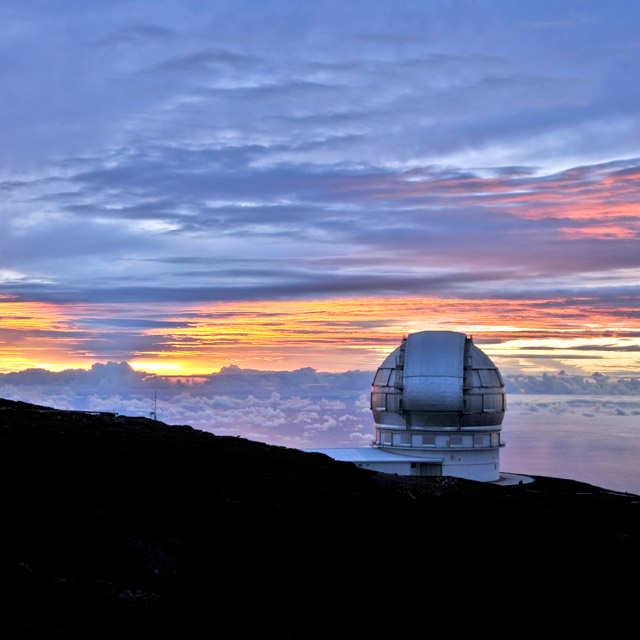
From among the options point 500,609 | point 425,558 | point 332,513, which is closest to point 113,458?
point 332,513

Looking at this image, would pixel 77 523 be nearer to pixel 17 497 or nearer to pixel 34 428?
pixel 17 497

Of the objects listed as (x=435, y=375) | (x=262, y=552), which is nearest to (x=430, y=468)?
(x=435, y=375)

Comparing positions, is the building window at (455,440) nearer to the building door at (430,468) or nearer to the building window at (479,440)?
the building window at (479,440)

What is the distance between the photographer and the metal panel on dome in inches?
2031

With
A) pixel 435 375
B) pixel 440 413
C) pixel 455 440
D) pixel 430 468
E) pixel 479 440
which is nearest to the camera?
pixel 440 413

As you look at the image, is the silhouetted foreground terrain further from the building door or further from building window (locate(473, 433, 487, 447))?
building window (locate(473, 433, 487, 447))

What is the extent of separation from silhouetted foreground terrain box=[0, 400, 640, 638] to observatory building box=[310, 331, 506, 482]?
2120 cm

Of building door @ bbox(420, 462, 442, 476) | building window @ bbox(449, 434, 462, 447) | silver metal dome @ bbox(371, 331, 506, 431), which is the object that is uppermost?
silver metal dome @ bbox(371, 331, 506, 431)

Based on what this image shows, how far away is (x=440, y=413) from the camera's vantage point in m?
51.8

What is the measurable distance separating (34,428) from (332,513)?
44.2 feet

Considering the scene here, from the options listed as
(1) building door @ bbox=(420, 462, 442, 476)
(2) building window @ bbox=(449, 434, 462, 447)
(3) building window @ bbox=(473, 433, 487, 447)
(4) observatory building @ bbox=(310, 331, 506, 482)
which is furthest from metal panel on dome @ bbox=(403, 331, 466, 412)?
(1) building door @ bbox=(420, 462, 442, 476)

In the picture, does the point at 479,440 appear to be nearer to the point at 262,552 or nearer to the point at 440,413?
the point at 440,413

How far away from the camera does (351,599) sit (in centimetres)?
1848

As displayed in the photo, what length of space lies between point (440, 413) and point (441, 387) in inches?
63.8
